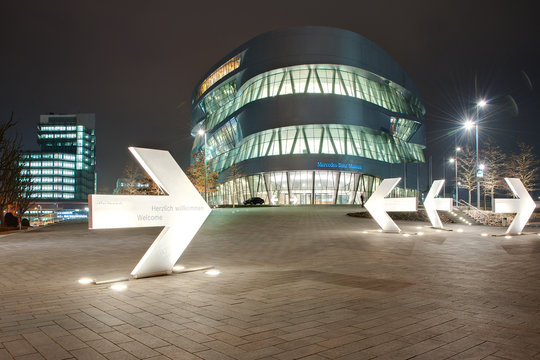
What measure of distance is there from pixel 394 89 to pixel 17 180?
225ft

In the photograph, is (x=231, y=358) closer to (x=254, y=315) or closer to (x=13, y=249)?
(x=254, y=315)

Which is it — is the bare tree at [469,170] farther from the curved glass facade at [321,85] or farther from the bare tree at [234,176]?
the bare tree at [234,176]

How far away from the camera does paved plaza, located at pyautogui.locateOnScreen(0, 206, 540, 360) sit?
4.36m

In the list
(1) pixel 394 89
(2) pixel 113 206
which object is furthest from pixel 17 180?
(1) pixel 394 89

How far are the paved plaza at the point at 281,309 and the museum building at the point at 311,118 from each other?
52.3 metres

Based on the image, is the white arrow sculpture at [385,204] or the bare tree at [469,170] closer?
the white arrow sculpture at [385,204]

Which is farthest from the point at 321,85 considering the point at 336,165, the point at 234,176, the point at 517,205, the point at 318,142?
the point at 517,205

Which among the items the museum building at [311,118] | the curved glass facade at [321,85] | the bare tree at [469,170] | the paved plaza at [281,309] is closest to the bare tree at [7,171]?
the paved plaza at [281,309]

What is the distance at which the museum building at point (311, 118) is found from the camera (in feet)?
209

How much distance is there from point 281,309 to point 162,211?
3.96m

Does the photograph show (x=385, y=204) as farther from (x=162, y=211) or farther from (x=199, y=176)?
(x=199, y=176)

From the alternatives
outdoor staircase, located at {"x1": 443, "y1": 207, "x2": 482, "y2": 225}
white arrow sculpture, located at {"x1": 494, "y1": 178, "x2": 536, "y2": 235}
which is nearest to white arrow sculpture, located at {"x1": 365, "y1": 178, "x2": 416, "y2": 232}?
white arrow sculpture, located at {"x1": 494, "y1": 178, "x2": 536, "y2": 235}

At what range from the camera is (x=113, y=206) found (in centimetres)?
777

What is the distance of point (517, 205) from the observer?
19.2 m
